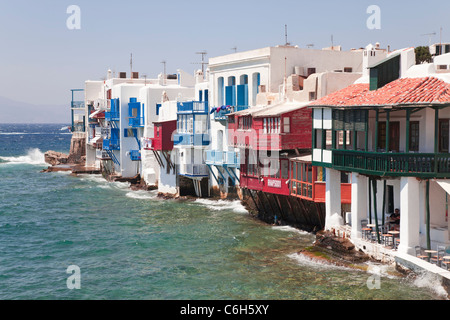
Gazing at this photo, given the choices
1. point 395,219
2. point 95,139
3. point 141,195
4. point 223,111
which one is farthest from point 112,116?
point 395,219

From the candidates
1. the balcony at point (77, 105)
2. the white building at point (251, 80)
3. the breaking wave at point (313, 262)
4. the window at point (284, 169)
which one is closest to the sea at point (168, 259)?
the breaking wave at point (313, 262)

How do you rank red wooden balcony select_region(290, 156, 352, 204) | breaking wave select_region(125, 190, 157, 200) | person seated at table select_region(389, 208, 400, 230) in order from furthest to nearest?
breaking wave select_region(125, 190, 157, 200) < red wooden balcony select_region(290, 156, 352, 204) < person seated at table select_region(389, 208, 400, 230)

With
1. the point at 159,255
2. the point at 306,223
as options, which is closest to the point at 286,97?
the point at 306,223

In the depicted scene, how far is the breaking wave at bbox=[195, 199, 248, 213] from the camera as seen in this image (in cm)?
4697

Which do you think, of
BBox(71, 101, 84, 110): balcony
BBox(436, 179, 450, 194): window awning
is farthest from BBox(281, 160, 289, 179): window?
BBox(71, 101, 84, 110): balcony

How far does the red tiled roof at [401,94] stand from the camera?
25.8 meters

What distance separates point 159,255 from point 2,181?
4812 centimetres

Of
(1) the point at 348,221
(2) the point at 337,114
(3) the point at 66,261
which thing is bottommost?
(3) the point at 66,261

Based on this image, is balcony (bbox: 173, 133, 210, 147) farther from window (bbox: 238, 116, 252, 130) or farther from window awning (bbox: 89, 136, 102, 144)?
window awning (bbox: 89, 136, 102, 144)

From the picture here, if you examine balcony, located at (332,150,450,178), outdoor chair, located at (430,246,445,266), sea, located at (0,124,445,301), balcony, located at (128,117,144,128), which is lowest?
sea, located at (0,124,445,301)

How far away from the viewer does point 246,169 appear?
138ft

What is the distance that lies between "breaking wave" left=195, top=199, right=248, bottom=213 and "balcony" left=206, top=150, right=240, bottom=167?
3174mm

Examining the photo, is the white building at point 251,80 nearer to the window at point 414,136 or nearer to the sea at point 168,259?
the sea at point 168,259
